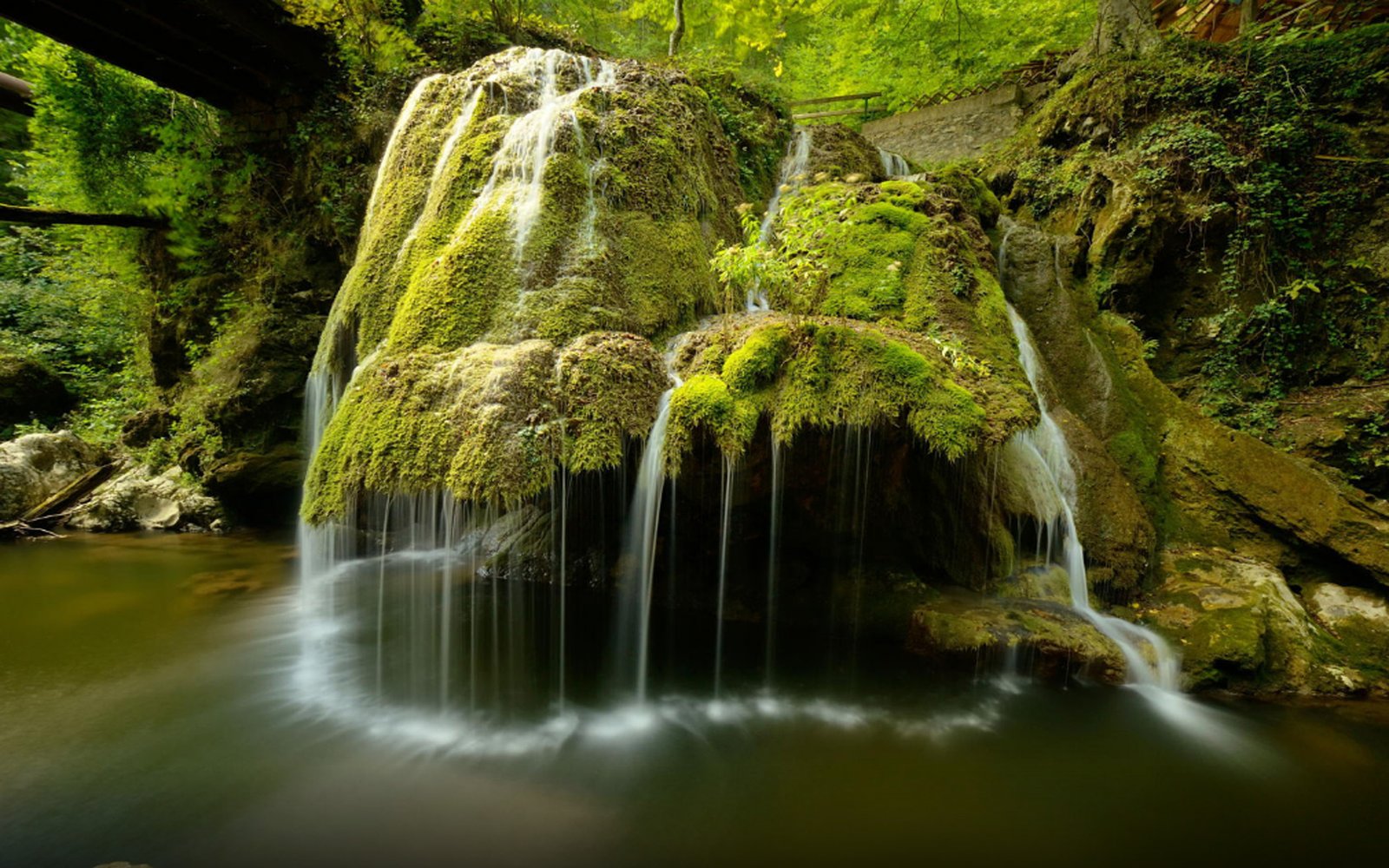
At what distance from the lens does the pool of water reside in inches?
115

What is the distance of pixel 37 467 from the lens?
868 centimetres

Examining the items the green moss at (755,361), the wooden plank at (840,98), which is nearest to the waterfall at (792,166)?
the green moss at (755,361)

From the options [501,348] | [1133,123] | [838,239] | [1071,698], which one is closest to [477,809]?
[501,348]

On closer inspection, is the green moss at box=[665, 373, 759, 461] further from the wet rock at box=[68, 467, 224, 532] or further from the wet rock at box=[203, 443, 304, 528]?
the wet rock at box=[68, 467, 224, 532]

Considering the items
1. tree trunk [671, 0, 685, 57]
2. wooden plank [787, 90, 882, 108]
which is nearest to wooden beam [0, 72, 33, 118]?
tree trunk [671, 0, 685, 57]

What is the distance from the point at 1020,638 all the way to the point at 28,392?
1611 cm

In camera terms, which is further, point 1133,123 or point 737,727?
point 1133,123

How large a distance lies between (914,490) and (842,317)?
1.65 m

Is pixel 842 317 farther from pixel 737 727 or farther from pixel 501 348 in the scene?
pixel 737 727

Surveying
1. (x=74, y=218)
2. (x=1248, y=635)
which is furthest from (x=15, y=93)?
(x=1248, y=635)

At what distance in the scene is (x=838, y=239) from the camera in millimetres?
5734

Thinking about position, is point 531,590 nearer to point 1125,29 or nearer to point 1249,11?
point 1125,29

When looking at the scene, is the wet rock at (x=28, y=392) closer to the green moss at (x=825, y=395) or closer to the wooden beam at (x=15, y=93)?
the wooden beam at (x=15, y=93)

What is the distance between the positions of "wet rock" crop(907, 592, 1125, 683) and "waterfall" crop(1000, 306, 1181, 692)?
19cm
